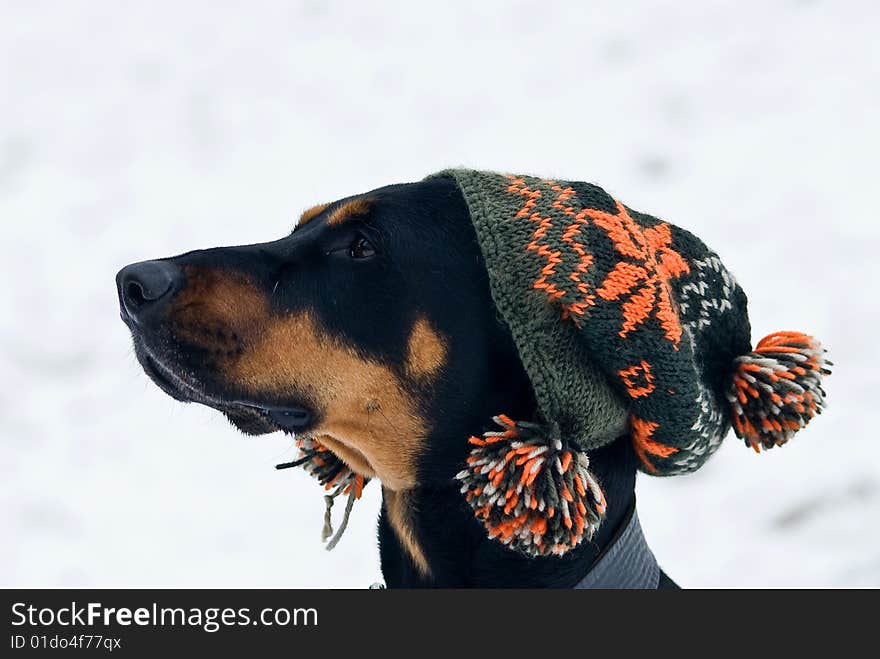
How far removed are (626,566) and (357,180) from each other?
5052mm

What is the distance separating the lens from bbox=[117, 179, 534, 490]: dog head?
8.80 feet

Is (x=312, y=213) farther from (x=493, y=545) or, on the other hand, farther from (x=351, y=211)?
(x=493, y=545)

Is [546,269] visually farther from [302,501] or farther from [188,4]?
[188,4]

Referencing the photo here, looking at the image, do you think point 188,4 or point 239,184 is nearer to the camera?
point 239,184

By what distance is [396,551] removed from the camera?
3113 millimetres

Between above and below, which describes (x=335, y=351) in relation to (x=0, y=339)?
above

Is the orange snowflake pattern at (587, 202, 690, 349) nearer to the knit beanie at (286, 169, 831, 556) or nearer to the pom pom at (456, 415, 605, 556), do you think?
the knit beanie at (286, 169, 831, 556)

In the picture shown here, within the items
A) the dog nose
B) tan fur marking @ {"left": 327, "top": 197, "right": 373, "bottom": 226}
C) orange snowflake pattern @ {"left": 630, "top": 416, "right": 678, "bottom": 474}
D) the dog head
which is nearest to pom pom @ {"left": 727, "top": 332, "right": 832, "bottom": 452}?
orange snowflake pattern @ {"left": 630, "top": 416, "right": 678, "bottom": 474}

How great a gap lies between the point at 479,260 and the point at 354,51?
20.7 feet

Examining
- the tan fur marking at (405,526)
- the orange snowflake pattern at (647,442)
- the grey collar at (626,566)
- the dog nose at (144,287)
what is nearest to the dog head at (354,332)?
the dog nose at (144,287)

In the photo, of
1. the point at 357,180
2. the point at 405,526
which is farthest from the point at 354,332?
the point at 357,180

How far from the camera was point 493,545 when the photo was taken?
2.86m

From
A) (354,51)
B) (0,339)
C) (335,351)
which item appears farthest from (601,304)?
(354,51)

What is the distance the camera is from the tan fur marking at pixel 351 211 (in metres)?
2.86
